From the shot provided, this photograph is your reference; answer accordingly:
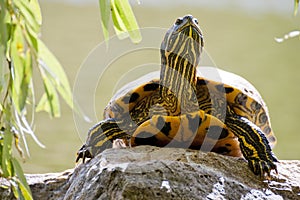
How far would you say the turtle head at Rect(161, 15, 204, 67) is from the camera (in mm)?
1326

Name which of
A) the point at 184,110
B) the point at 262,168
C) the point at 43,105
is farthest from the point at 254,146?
the point at 43,105

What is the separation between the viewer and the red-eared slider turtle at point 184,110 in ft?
4.39

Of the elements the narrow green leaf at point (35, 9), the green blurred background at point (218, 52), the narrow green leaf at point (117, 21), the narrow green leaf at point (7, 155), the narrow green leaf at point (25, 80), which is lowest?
the green blurred background at point (218, 52)

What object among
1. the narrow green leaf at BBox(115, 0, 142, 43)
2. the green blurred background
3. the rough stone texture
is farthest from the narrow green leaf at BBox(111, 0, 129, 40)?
the green blurred background

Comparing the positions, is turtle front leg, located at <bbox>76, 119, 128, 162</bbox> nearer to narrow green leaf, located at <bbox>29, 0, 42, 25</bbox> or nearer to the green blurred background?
narrow green leaf, located at <bbox>29, 0, 42, 25</bbox>

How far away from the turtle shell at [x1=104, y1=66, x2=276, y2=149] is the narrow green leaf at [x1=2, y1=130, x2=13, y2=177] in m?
0.37

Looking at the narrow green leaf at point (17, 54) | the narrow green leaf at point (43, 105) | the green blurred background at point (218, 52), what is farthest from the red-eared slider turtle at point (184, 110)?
the green blurred background at point (218, 52)

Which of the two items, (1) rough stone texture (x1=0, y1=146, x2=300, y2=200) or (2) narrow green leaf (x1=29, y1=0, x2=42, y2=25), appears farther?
(2) narrow green leaf (x1=29, y1=0, x2=42, y2=25)

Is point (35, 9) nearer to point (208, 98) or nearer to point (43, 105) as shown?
point (43, 105)

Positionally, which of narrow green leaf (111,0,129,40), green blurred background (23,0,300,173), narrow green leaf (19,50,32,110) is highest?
narrow green leaf (111,0,129,40)

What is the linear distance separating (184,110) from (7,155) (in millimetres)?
465

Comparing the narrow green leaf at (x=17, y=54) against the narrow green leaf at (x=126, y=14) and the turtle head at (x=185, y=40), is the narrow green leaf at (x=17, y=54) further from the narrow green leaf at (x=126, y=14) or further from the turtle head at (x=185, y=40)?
the turtle head at (x=185, y=40)

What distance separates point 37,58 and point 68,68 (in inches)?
120

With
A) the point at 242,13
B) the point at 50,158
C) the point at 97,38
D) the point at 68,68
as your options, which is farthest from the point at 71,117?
the point at 242,13
